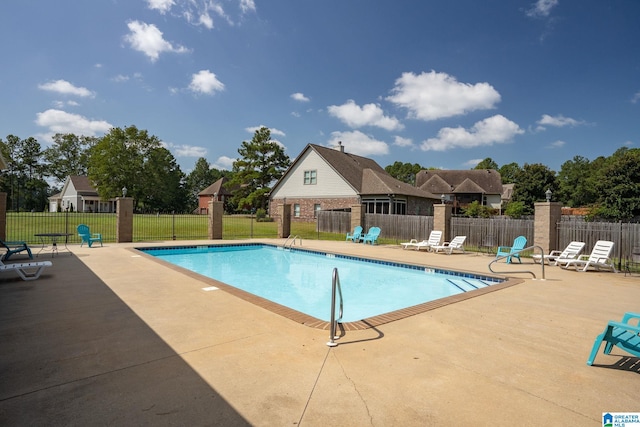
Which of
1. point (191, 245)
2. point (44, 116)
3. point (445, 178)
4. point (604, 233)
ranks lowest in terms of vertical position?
point (191, 245)

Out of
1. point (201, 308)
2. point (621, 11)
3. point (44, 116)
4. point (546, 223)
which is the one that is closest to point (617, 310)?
point (201, 308)

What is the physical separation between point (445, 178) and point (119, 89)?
46785 mm

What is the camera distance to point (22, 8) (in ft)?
37.1

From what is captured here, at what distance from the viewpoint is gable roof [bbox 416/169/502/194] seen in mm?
50094

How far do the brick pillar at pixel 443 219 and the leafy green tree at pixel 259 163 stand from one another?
2410cm

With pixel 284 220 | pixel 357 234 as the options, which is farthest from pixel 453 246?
pixel 284 220

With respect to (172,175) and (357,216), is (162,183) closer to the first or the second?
(172,175)

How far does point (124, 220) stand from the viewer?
17.2 metres

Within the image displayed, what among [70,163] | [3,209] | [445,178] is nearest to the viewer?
[3,209]

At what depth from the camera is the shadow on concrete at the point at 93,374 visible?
8.95ft

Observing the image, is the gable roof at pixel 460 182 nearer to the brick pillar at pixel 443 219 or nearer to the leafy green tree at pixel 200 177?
the brick pillar at pixel 443 219

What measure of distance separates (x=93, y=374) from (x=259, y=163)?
122ft

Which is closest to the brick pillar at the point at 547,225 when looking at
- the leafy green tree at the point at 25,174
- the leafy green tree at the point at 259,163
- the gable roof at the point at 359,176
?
the gable roof at the point at 359,176

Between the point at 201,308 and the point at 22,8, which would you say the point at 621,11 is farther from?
the point at 22,8
